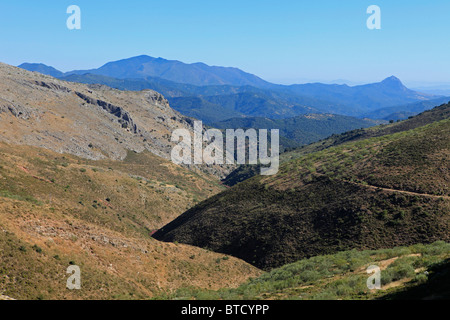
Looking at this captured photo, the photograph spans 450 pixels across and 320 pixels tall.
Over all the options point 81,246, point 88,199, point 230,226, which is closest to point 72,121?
point 88,199

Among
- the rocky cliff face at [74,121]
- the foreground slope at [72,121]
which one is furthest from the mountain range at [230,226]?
the foreground slope at [72,121]

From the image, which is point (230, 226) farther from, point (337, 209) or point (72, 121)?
point (72, 121)

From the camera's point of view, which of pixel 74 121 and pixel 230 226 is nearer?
pixel 230 226

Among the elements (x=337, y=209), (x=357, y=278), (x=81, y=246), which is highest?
(x=337, y=209)

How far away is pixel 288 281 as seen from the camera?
22.8 m

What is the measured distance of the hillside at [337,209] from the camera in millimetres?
29156

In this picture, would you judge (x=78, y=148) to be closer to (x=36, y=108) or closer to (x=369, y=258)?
(x=36, y=108)

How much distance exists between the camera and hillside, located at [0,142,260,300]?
65.6ft

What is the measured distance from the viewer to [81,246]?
24.9 m

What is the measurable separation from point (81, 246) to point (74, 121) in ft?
204

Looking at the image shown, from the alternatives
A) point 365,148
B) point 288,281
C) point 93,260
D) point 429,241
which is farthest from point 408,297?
point 365,148

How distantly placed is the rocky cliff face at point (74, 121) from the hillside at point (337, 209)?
33.5 m
